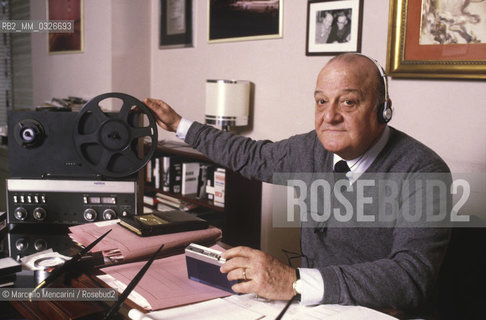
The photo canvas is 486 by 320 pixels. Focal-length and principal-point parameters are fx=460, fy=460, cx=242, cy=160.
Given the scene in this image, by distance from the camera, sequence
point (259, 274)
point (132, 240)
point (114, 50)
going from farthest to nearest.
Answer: point (114, 50) < point (132, 240) < point (259, 274)

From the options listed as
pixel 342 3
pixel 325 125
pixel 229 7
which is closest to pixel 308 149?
pixel 325 125

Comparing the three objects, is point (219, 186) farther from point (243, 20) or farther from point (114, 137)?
Result: point (114, 137)

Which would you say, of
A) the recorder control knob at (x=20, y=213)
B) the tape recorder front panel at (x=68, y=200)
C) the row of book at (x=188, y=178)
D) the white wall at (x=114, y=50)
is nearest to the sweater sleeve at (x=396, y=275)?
the tape recorder front panel at (x=68, y=200)

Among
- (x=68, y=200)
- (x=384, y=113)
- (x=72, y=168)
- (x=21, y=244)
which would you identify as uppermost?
(x=384, y=113)

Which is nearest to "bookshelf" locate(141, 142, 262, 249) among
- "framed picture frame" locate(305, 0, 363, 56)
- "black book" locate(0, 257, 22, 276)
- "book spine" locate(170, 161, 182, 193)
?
"book spine" locate(170, 161, 182, 193)

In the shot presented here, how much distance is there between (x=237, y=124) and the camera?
300 cm

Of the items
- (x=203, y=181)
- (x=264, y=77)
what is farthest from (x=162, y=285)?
(x=264, y=77)

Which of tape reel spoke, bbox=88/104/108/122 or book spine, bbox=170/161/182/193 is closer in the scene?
tape reel spoke, bbox=88/104/108/122

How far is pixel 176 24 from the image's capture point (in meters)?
3.76

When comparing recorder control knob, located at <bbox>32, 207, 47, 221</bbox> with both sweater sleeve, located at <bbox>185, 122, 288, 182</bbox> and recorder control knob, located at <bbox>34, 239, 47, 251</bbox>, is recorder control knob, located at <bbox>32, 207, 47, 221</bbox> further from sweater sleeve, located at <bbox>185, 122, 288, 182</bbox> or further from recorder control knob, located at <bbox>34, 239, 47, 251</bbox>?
sweater sleeve, located at <bbox>185, 122, 288, 182</bbox>

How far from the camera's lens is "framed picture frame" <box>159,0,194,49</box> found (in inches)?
144

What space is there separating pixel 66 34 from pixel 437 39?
366 cm

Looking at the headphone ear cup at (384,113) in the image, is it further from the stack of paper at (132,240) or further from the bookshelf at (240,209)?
the bookshelf at (240,209)

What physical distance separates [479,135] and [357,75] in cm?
111
